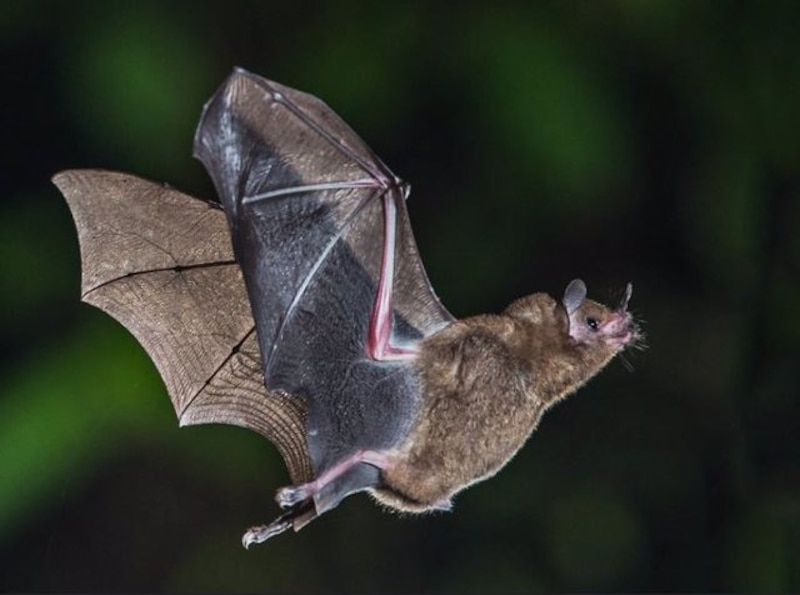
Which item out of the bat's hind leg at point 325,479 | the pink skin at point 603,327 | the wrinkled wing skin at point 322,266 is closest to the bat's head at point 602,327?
the pink skin at point 603,327

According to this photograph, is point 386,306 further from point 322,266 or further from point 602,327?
point 602,327

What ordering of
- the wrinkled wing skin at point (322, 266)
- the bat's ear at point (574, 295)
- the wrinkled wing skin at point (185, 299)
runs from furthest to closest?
the wrinkled wing skin at point (185, 299), the bat's ear at point (574, 295), the wrinkled wing skin at point (322, 266)

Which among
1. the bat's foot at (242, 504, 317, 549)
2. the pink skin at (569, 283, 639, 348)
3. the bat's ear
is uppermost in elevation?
the bat's ear

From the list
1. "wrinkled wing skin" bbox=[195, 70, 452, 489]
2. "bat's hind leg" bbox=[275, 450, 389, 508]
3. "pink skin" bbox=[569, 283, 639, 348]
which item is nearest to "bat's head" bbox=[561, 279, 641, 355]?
"pink skin" bbox=[569, 283, 639, 348]

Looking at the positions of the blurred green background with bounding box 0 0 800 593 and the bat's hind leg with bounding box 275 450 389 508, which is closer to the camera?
the bat's hind leg with bounding box 275 450 389 508

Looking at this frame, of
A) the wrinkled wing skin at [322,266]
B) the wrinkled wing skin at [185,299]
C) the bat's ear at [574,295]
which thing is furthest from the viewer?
the wrinkled wing skin at [185,299]

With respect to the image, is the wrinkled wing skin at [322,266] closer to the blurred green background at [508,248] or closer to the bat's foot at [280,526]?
the bat's foot at [280,526]

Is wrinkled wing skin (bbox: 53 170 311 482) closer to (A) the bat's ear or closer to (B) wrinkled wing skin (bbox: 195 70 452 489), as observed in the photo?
(B) wrinkled wing skin (bbox: 195 70 452 489)
